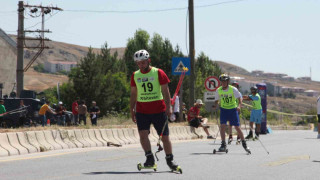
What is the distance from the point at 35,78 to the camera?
18575cm

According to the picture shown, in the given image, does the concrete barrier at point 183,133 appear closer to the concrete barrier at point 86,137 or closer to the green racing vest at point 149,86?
the concrete barrier at point 86,137

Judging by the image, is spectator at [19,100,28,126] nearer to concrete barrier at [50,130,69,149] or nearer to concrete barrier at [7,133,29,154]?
concrete barrier at [50,130,69,149]

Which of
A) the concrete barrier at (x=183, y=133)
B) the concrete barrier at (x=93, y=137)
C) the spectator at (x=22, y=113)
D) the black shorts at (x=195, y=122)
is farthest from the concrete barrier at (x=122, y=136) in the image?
the spectator at (x=22, y=113)

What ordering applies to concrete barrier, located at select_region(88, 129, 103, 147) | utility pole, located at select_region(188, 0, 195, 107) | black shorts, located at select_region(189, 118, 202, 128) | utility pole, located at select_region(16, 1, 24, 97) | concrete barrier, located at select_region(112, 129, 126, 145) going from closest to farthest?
→ concrete barrier, located at select_region(88, 129, 103, 147)
concrete barrier, located at select_region(112, 129, 126, 145)
black shorts, located at select_region(189, 118, 202, 128)
utility pole, located at select_region(188, 0, 195, 107)
utility pole, located at select_region(16, 1, 24, 97)

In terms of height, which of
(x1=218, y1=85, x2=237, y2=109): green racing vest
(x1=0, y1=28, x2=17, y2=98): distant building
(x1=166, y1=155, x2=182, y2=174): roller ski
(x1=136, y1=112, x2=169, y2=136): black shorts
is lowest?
(x1=166, y1=155, x2=182, y2=174): roller ski

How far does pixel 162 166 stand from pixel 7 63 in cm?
5656

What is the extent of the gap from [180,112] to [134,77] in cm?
1819

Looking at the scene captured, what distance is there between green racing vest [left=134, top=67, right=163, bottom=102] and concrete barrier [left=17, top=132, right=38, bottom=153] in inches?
220

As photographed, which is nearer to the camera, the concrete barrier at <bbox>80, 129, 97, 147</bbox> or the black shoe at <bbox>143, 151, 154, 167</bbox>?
the black shoe at <bbox>143, 151, 154, 167</bbox>

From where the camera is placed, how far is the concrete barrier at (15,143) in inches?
580

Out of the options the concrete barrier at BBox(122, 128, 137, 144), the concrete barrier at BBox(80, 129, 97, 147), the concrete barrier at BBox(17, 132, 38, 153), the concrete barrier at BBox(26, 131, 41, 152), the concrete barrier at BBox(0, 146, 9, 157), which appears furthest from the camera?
the concrete barrier at BBox(122, 128, 137, 144)

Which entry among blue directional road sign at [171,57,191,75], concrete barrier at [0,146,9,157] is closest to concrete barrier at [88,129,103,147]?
concrete barrier at [0,146,9,157]

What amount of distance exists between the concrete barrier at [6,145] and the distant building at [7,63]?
51.6 metres

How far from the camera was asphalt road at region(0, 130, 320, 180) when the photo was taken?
996 centimetres
